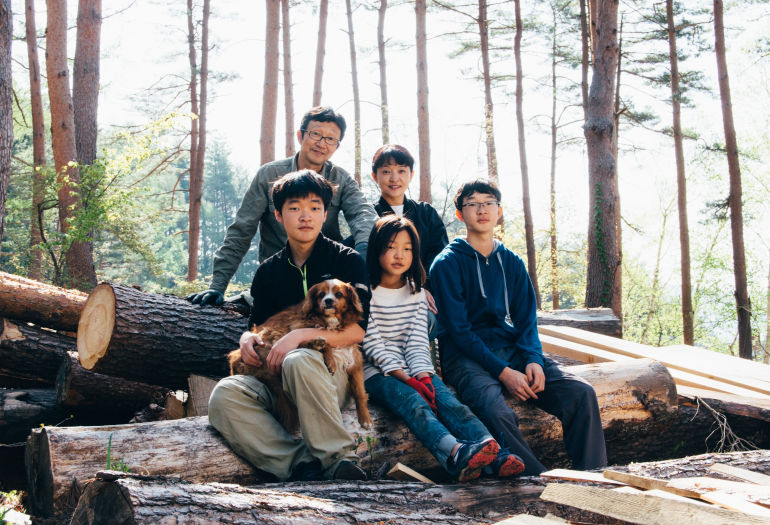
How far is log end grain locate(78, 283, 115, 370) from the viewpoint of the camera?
3834 millimetres

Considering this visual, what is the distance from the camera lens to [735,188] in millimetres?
13172

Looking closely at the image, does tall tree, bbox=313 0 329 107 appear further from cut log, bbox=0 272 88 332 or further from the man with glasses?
cut log, bbox=0 272 88 332

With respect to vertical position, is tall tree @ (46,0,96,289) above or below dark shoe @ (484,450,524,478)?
above

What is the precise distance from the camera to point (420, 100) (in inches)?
556

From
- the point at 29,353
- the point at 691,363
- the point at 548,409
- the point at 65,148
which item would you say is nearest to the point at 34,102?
the point at 65,148

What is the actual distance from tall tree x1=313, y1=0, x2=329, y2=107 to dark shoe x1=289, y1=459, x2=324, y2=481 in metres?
13.0

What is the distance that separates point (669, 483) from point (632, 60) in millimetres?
18216

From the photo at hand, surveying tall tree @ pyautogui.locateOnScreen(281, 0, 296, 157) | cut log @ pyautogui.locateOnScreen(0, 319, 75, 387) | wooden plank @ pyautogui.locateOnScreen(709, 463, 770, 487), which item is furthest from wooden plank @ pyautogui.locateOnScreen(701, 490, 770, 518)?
tall tree @ pyautogui.locateOnScreen(281, 0, 296, 157)

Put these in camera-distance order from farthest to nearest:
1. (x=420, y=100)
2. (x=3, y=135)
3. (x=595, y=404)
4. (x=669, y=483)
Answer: (x=420, y=100) → (x=3, y=135) → (x=595, y=404) → (x=669, y=483)

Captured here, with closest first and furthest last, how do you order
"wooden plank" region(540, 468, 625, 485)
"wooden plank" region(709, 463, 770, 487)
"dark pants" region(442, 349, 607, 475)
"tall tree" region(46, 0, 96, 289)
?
1. "wooden plank" region(540, 468, 625, 485)
2. "wooden plank" region(709, 463, 770, 487)
3. "dark pants" region(442, 349, 607, 475)
4. "tall tree" region(46, 0, 96, 289)

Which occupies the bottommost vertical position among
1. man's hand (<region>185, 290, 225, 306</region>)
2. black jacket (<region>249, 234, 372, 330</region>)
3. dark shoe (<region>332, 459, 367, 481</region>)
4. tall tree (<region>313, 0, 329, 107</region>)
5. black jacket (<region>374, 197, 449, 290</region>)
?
dark shoe (<region>332, 459, 367, 481</region>)

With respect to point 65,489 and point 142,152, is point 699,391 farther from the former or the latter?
point 142,152

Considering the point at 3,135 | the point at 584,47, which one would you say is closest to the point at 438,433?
the point at 3,135

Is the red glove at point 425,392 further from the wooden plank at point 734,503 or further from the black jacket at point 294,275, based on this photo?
the wooden plank at point 734,503
